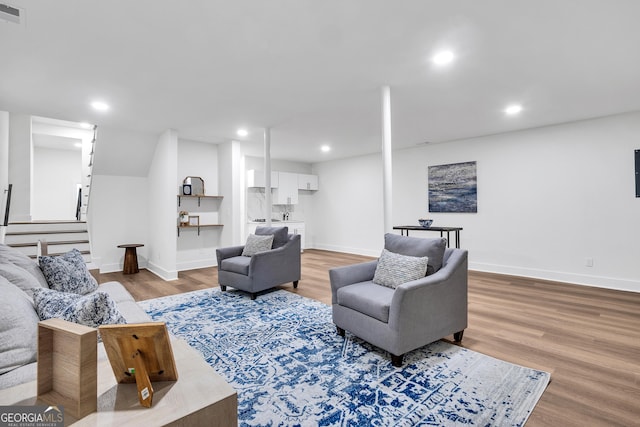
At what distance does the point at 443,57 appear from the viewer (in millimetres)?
2754

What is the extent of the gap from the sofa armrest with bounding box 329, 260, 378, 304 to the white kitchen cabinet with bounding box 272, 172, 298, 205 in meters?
5.07

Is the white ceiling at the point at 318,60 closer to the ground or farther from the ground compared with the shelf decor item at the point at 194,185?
farther from the ground

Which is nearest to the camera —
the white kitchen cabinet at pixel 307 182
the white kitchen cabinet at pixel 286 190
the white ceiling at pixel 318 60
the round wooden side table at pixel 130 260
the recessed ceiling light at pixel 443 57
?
the white ceiling at pixel 318 60

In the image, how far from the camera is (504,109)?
163 inches

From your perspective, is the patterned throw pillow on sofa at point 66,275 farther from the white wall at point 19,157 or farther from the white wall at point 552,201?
the white wall at point 552,201

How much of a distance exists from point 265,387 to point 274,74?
2.77m

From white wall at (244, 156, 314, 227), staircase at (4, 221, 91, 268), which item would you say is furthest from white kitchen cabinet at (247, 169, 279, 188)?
staircase at (4, 221, 91, 268)

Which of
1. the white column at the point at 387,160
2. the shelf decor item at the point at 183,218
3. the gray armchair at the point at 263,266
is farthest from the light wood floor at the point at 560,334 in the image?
the white column at the point at 387,160

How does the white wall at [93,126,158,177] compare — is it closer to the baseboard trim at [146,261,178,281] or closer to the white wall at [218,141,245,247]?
the white wall at [218,141,245,247]

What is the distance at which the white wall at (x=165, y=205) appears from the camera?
511 centimetres

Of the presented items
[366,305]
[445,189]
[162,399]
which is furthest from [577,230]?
[162,399]

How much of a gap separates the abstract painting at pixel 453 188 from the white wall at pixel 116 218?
5.74 m

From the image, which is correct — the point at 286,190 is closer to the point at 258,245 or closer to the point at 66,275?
the point at 258,245

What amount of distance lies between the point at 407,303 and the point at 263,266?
2.24 metres
